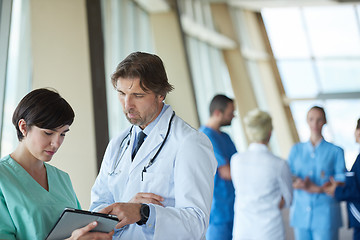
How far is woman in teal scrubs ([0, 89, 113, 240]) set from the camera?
1206mm

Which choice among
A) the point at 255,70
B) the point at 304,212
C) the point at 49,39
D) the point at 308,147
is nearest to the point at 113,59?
the point at 49,39

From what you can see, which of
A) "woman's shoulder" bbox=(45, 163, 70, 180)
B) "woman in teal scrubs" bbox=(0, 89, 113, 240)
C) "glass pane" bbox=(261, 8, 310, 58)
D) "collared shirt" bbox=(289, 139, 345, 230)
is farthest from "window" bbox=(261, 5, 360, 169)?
"woman in teal scrubs" bbox=(0, 89, 113, 240)

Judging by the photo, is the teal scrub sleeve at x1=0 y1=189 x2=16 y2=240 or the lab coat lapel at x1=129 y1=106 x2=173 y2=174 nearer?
the teal scrub sleeve at x1=0 y1=189 x2=16 y2=240

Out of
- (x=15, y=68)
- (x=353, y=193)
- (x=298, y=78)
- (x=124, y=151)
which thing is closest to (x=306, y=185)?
(x=353, y=193)

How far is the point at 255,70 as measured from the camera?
256 inches

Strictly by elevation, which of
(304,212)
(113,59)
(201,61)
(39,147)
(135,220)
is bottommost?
(304,212)

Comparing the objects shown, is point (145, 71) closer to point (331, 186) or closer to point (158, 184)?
point (158, 184)

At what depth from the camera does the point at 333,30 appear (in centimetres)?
689

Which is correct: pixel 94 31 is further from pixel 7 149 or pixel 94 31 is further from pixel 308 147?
pixel 308 147

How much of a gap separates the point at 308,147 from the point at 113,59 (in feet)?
5.51

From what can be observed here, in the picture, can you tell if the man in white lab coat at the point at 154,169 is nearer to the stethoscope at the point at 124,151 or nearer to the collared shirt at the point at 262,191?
the stethoscope at the point at 124,151

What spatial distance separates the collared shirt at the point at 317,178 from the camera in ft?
8.21

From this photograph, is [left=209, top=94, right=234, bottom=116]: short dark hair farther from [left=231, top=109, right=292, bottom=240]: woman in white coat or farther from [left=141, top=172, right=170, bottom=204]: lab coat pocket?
[left=141, top=172, right=170, bottom=204]: lab coat pocket

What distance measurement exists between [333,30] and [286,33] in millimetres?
802
